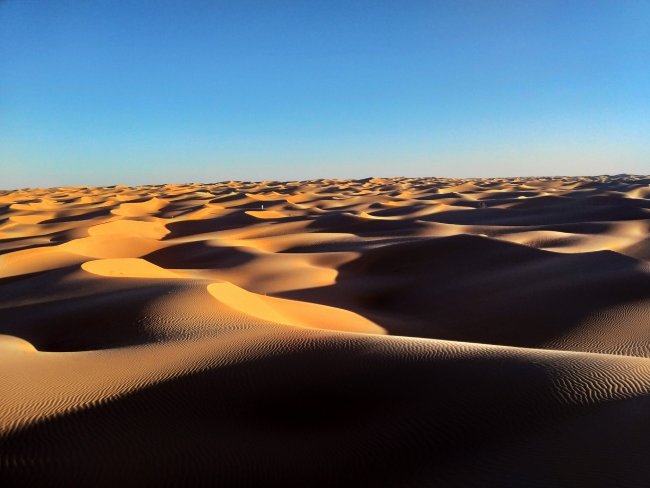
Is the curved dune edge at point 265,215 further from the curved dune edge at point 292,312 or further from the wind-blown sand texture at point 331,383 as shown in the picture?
the curved dune edge at point 292,312

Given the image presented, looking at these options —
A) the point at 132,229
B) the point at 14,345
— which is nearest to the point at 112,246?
the point at 132,229

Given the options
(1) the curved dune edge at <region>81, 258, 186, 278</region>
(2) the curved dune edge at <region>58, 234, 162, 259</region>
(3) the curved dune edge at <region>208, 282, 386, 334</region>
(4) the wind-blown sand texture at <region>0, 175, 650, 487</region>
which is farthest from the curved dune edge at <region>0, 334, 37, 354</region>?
(2) the curved dune edge at <region>58, 234, 162, 259</region>

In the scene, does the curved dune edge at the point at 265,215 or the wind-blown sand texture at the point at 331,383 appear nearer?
the wind-blown sand texture at the point at 331,383

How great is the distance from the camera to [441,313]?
8.99 meters

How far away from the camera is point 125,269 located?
472 inches

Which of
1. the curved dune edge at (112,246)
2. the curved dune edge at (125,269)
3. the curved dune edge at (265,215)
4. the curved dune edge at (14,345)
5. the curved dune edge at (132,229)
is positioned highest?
the curved dune edge at (14,345)

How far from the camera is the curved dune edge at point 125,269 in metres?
11.3

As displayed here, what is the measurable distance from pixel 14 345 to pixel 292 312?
3758 mm

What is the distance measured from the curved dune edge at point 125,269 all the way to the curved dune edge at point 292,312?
3564 millimetres

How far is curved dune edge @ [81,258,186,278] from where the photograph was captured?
37.1 feet

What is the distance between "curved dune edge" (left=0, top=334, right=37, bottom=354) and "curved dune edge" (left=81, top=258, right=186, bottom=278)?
4.04m

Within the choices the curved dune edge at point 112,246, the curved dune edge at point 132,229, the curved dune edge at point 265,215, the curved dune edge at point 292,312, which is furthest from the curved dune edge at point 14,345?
the curved dune edge at point 265,215

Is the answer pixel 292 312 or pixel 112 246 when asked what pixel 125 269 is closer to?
pixel 292 312

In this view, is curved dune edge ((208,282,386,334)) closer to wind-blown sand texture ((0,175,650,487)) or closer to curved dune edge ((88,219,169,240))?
wind-blown sand texture ((0,175,650,487))
